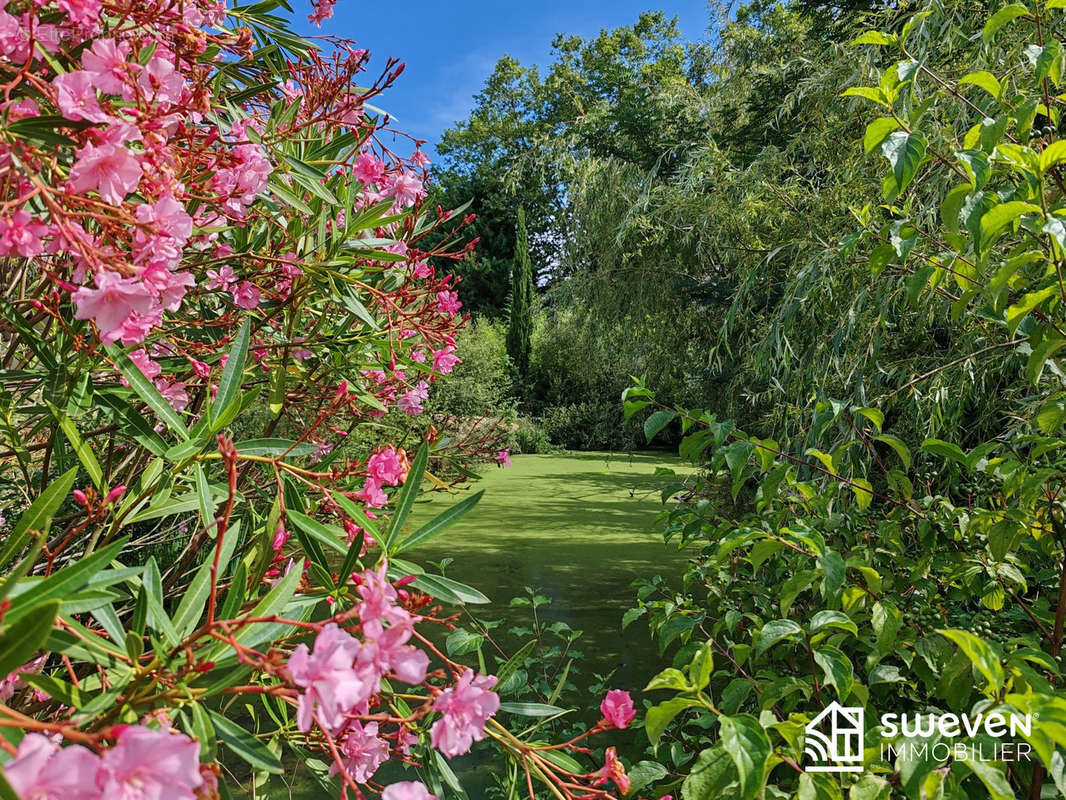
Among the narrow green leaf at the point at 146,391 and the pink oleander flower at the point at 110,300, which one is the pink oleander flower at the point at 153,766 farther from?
the narrow green leaf at the point at 146,391

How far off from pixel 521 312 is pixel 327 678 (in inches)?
542

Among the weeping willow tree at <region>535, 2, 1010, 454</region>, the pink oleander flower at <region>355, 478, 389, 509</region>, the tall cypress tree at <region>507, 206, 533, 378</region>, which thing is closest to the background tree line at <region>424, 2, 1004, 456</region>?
the weeping willow tree at <region>535, 2, 1010, 454</region>

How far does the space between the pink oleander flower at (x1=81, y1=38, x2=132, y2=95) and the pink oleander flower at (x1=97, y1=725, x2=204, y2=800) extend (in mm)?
571

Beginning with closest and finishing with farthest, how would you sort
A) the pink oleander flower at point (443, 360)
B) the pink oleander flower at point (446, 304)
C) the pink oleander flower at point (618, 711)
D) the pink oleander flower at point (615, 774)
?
1. the pink oleander flower at point (615, 774)
2. the pink oleander flower at point (618, 711)
3. the pink oleander flower at point (446, 304)
4. the pink oleander flower at point (443, 360)

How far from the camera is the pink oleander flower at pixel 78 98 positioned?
1.81ft

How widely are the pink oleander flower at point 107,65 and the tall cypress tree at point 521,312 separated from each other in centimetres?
1255

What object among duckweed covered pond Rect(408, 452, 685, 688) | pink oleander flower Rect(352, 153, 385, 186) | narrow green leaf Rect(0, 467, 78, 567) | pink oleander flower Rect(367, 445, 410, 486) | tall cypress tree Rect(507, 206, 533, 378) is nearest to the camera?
narrow green leaf Rect(0, 467, 78, 567)

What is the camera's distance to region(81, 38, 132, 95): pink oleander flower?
0.62 m

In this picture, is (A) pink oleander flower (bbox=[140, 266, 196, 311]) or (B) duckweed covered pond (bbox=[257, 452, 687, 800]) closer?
(A) pink oleander flower (bbox=[140, 266, 196, 311])

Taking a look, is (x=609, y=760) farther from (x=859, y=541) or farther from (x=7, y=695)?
(x=859, y=541)

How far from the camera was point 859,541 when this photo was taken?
1233 millimetres

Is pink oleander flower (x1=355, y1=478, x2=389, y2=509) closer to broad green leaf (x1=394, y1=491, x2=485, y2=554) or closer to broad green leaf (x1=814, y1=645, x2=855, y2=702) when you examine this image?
broad green leaf (x1=394, y1=491, x2=485, y2=554)

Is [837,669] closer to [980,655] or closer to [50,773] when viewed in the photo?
[980,655]

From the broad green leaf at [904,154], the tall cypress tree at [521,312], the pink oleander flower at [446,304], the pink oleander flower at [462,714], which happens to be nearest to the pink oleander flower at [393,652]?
the pink oleander flower at [462,714]
